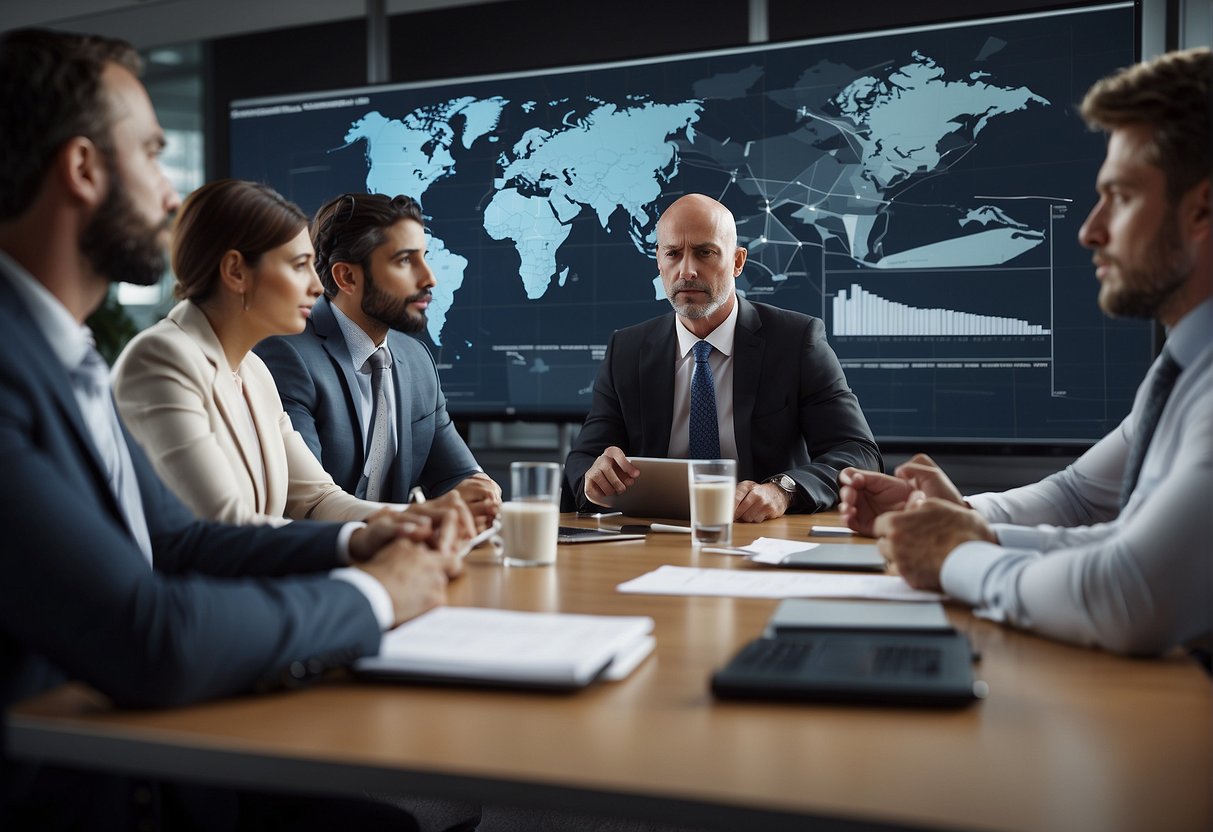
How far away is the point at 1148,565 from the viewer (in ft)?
3.80

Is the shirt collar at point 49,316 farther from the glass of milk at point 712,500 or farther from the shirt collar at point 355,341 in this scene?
the shirt collar at point 355,341

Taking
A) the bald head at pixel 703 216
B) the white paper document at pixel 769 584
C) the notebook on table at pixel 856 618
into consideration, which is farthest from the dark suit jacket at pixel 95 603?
the bald head at pixel 703 216

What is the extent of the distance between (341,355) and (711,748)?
7.58 feet

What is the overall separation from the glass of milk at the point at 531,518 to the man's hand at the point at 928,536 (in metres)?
0.55

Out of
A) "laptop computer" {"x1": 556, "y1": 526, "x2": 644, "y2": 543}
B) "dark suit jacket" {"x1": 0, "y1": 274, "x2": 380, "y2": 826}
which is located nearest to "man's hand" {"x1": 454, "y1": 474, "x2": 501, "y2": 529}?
"laptop computer" {"x1": 556, "y1": 526, "x2": 644, "y2": 543}

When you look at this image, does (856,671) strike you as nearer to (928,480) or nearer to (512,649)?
(512,649)

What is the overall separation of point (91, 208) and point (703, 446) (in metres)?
2.17

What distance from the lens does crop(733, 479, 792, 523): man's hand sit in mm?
2447

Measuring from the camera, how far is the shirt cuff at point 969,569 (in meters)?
1.37

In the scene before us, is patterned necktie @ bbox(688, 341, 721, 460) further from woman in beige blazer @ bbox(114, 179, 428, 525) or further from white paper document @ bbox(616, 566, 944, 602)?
white paper document @ bbox(616, 566, 944, 602)

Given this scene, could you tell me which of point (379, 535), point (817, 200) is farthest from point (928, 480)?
point (817, 200)

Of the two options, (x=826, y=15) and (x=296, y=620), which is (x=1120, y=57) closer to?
(x=826, y=15)

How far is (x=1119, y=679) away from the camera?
1.10 metres

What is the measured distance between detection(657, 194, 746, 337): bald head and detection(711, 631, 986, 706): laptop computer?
2.24 m
